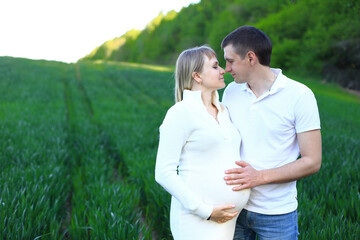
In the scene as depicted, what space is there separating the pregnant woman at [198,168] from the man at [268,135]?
0.26 ft

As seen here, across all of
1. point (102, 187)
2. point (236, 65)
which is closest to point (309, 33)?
point (102, 187)

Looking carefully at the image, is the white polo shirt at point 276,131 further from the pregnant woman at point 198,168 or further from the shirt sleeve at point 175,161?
the shirt sleeve at point 175,161

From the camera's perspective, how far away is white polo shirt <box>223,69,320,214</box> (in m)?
1.50

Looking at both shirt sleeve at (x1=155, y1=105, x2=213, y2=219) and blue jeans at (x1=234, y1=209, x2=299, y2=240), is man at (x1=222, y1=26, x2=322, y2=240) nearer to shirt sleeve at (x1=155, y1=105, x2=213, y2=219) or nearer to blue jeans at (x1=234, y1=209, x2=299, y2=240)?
blue jeans at (x1=234, y1=209, x2=299, y2=240)

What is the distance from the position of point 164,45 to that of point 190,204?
251 feet

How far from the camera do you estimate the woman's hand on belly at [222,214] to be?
146cm

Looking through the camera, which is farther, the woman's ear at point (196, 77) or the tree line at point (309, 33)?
the tree line at point (309, 33)

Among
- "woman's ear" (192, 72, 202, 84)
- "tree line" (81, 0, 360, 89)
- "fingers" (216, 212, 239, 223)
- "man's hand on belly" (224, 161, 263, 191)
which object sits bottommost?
"fingers" (216, 212, 239, 223)

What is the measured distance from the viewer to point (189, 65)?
1.63 metres

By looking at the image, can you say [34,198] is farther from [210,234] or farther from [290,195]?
[290,195]

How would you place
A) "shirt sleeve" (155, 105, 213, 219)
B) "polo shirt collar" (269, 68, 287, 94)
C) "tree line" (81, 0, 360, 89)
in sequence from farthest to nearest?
"tree line" (81, 0, 360, 89) < "polo shirt collar" (269, 68, 287, 94) < "shirt sleeve" (155, 105, 213, 219)

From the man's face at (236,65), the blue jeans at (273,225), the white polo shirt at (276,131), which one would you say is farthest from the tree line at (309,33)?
the blue jeans at (273,225)

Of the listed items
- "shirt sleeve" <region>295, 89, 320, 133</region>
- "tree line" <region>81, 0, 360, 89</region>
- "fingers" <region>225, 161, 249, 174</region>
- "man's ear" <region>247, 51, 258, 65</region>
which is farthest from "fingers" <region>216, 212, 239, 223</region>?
"tree line" <region>81, 0, 360, 89</region>

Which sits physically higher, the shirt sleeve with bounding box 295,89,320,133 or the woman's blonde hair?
the woman's blonde hair
